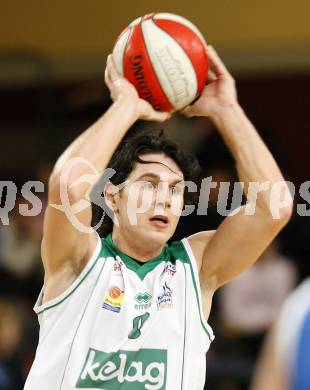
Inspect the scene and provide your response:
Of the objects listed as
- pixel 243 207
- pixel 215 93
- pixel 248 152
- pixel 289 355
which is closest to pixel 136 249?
pixel 243 207

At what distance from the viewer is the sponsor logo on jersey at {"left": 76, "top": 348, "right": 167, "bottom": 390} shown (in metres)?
3.80

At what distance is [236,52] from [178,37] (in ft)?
17.8

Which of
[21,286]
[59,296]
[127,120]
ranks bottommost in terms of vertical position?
[21,286]

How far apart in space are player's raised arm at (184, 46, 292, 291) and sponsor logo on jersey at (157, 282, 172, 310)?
7.5 inches

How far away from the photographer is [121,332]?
3869 mm

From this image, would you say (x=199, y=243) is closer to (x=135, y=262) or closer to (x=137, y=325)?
(x=135, y=262)

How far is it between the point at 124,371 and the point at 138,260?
1.75ft

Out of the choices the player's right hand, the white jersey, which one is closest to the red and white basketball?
the player's right hand

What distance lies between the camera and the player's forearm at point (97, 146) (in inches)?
146

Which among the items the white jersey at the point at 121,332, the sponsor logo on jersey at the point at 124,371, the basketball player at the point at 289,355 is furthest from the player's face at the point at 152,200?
the basketball player at the point at 289,355

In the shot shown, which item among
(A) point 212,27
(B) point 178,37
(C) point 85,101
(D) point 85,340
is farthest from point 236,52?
(D) point 85,340

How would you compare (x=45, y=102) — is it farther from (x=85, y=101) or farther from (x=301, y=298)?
(x=301, y=298)

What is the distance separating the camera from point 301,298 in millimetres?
2697

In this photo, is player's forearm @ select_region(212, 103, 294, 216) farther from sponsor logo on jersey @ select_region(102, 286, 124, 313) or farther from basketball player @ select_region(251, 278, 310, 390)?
basketball player @ select_region(251, 278, 310, 390)
